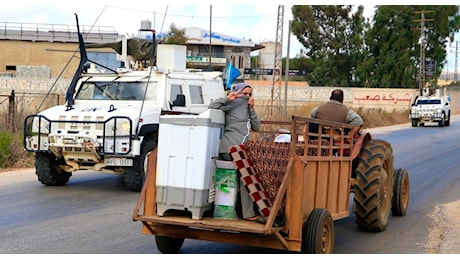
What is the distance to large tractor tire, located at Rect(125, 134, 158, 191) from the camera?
42.1 ft

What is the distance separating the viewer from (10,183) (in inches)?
551

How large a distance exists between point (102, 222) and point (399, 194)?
451 cm

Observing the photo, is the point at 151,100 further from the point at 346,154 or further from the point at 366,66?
the point at 366,66

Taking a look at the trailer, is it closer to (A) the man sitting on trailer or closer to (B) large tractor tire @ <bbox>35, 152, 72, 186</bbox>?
(A) the man sitting on trailer

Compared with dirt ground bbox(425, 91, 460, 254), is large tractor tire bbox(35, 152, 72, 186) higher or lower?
higher

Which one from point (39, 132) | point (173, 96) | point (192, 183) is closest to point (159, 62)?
point (173, 96)

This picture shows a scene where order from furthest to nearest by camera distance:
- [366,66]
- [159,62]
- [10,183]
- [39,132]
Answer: [366,66]
[159,62]
[10,183]
[39,132]

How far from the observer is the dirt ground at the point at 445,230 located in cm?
901

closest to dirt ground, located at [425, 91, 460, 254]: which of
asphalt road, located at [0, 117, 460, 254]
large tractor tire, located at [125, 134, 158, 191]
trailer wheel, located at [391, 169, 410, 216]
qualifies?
asphalt road, located at [0, 117, 460, 254]

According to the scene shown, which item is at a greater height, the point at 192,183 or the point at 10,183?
the point at 192,183

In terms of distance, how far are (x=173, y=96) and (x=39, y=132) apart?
2.62m

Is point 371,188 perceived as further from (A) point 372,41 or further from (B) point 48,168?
(A) point 372,41

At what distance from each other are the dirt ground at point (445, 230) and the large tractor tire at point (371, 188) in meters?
0.75

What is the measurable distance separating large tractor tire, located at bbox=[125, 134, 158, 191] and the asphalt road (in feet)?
0.63
